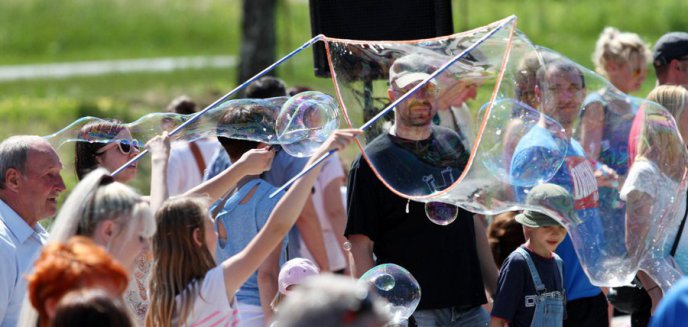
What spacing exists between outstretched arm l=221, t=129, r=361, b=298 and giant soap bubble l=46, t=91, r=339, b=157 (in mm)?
836

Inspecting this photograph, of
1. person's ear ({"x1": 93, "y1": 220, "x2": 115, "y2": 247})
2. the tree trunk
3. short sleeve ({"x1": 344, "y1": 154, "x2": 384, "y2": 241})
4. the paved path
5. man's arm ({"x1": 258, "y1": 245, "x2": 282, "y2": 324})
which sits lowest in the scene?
the paved path

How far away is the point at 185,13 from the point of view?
2656 centimetres

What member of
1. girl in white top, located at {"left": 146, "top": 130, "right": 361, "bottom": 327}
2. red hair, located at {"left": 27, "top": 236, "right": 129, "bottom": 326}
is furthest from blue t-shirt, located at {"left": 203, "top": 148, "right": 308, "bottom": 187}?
red hair, located at {"left": 27, "top": 236, "right": 129, "bottom": 326}

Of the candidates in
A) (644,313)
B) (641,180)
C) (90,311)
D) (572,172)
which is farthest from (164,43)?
(90,311)

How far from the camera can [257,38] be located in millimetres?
14281

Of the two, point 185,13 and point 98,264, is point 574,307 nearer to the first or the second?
Answer: point 98,264

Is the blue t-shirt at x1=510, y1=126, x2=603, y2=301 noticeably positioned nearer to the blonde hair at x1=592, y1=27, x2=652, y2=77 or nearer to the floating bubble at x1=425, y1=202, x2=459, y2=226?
the floating bubble at x1=425, y1=202, x2=459, y2=226

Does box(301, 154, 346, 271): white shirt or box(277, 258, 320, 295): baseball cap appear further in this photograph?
box(301, 154, 346, 271): white shirt

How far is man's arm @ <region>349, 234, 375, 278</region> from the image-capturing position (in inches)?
201

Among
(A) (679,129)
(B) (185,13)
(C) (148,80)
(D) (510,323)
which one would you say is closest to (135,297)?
(D) (510,323)

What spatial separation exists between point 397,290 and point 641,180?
1158 millimetres

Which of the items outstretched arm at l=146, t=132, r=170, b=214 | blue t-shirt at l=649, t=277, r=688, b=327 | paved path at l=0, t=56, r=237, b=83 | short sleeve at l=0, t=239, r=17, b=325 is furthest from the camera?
paved path at l=0, t=56, r=237, b=83

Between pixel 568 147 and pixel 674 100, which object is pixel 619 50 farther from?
pixel 568 147

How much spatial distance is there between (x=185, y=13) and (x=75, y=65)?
17.4ft
